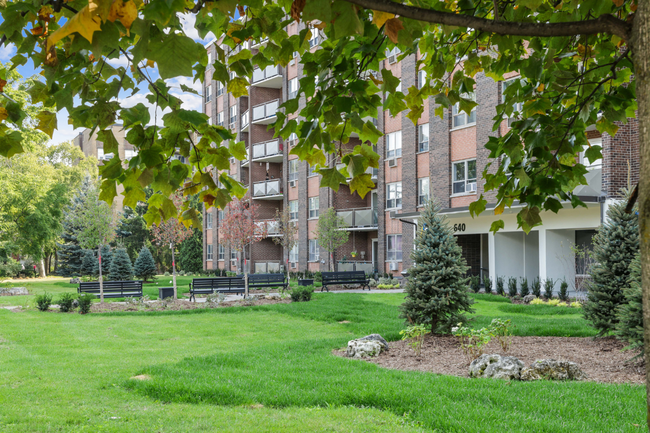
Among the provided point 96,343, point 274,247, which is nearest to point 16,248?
point 274,247

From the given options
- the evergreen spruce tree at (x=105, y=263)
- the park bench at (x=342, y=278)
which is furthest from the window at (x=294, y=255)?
Answer: the evergreen spruce tree at (x=105, y=263)

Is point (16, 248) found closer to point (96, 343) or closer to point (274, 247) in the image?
point (274, 247)

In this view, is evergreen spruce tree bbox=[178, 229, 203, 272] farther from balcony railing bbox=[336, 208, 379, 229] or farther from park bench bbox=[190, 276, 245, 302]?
park bench bbox=[190, 276, 245, 302]

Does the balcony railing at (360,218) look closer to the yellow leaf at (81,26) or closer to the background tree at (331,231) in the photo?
the background tree at (331,231)

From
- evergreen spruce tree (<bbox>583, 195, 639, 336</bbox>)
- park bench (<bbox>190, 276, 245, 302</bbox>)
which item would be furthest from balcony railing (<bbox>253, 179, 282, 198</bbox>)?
evergreen spruce tree (<bbox>583, 195, 639, 336</bbox>)

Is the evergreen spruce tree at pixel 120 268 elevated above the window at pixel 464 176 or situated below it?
below

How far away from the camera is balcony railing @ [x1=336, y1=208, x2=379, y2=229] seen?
109ft

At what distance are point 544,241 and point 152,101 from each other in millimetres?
21578

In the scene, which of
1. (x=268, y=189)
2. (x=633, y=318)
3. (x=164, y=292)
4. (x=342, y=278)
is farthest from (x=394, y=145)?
(x=633, y=318)

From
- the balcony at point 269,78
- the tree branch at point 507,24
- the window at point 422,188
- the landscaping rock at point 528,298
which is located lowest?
the landscaping rock at point 528,298

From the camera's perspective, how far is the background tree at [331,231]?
32.6 metres

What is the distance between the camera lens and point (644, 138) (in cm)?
205

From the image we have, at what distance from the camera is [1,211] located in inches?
1211

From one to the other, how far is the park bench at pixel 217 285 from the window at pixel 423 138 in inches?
501
